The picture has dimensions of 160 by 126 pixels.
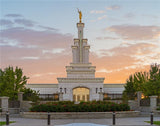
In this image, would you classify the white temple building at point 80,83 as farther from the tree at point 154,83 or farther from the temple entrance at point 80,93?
the tree at point 154,83

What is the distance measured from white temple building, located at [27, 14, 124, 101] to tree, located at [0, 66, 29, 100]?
15.3 meters

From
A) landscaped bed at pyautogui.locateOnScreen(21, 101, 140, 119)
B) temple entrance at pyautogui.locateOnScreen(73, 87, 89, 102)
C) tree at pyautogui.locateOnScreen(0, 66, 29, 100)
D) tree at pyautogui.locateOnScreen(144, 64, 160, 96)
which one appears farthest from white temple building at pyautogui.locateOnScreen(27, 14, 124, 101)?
landscaped bed at pyautogui.locateOnScreen(21, 101, 140, 119)

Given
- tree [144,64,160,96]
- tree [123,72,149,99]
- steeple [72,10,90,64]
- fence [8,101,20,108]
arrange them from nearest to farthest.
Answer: fence [8,101,20,108], tree [144,64,160,96], tree [123,72,149,99], steeple [72,10,90,64]

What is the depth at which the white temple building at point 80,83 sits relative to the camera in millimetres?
62469

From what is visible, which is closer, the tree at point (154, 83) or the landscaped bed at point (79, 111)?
the landscaped bed at point (79, 111)

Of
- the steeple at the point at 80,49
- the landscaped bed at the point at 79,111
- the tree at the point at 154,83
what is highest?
the steeple at the point at 80,49

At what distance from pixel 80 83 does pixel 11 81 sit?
87.0 ft

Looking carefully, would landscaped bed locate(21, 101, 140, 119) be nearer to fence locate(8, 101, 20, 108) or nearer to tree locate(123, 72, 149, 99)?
fence locate(8, 101, 20, 108)

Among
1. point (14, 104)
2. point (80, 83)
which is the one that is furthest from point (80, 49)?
point (14, 104)

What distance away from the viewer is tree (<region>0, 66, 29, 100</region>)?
36.9m

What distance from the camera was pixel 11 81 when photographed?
38.4m

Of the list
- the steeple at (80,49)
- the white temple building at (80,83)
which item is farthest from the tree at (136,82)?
the steeple at (80,49)

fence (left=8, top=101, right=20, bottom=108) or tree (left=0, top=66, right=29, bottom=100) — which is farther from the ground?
tree (left=0, top=66, right=29, bottom=100)

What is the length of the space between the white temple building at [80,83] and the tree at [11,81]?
15.3 meters
